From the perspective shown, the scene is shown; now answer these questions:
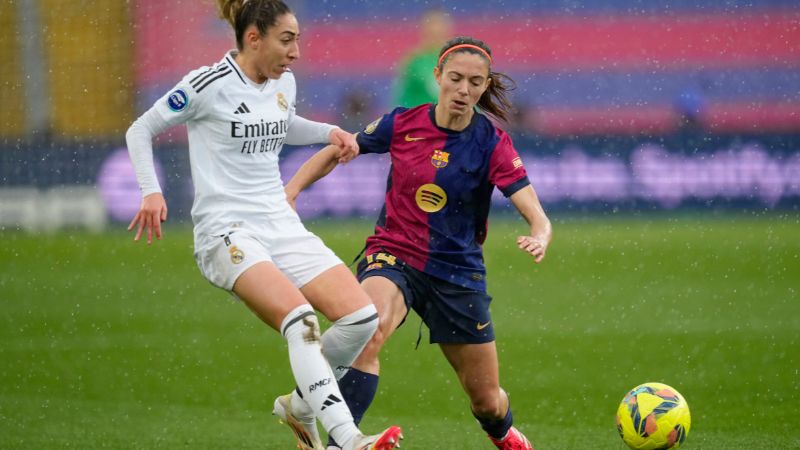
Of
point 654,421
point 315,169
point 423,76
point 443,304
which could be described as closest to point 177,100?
point 315,169

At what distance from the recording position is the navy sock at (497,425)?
6.37m

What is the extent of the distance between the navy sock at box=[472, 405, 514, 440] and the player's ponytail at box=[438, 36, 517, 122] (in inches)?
62.3

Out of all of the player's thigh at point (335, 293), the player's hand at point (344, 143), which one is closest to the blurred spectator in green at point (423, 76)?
the player's hand at point (344, 143)

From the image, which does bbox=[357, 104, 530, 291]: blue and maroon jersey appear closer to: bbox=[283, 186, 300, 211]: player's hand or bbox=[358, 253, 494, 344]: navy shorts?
bbox=[358, 253, 494, 344]: navy shorts

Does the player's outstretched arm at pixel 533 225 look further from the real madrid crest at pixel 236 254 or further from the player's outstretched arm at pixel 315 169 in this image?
the real madrid crest at pixel 236 254

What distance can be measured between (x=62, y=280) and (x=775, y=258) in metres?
9.15

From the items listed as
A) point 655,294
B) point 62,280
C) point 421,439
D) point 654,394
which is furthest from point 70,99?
point 654,394

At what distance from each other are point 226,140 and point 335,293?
2.83 ft

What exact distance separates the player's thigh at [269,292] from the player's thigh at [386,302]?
57cm

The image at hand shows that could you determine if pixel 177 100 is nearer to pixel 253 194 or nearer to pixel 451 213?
pixel 253 194

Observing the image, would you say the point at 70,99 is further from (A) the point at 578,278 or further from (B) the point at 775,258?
(B) the point at 775,258

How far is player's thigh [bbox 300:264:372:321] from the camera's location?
5535 mm

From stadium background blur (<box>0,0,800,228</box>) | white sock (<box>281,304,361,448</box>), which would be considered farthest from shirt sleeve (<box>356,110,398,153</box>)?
stadium background blur (<box>0,0,800,228</box>)

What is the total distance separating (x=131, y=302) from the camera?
13.4m
